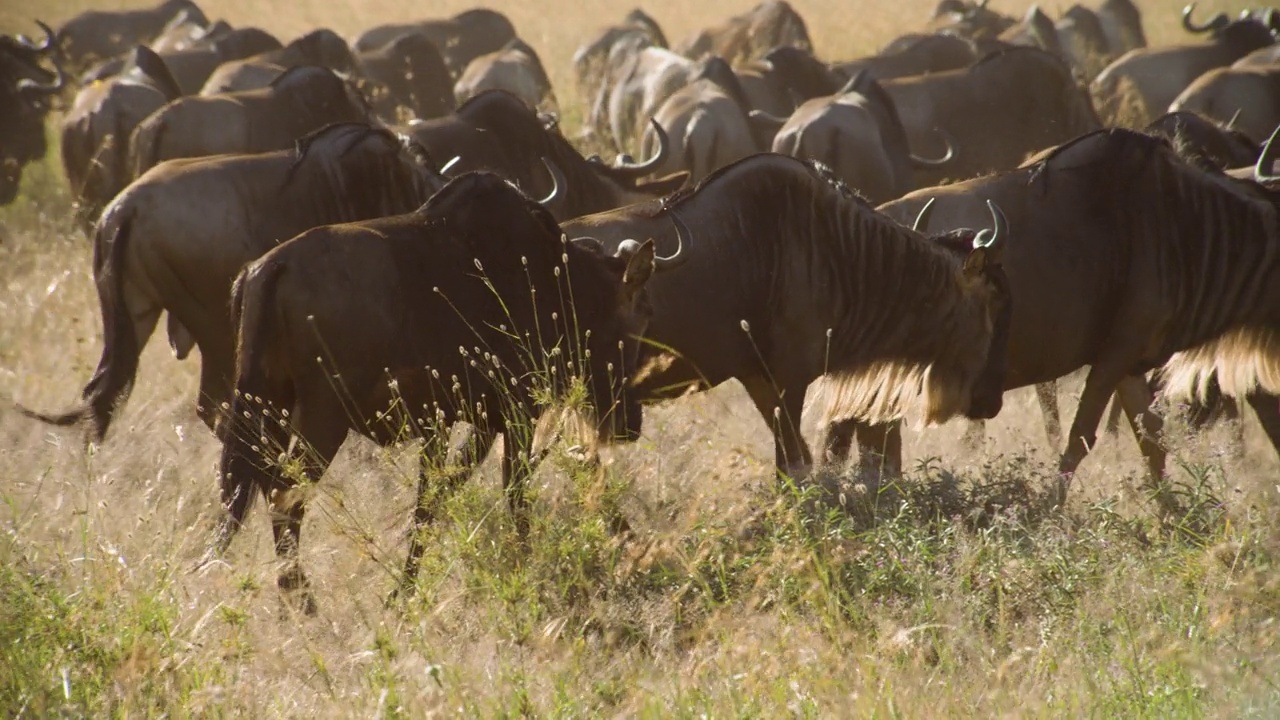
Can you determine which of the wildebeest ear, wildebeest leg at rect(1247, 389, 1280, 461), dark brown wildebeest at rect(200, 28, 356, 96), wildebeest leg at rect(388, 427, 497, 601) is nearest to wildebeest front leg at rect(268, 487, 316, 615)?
wildebeest leg at rect(388, 427, 497, 601)

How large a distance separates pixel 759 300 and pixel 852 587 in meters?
1.45

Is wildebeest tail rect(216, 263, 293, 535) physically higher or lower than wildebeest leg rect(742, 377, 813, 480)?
higher

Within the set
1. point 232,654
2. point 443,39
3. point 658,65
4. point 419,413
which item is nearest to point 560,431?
point 419,413

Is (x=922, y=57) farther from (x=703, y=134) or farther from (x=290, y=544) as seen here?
(x=290, y=544)

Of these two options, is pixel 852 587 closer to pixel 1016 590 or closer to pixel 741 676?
pixel 1016 590

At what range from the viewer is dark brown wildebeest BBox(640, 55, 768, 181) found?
33.6 ft

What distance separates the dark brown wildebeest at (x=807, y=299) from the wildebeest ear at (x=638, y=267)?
0.43 metres

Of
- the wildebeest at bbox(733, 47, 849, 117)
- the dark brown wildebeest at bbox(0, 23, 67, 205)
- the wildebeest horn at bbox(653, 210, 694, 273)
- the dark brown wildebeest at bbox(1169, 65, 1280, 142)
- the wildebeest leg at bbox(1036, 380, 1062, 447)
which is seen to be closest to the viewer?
the wildebeest horn at bbox(653, 210, 694, 273)

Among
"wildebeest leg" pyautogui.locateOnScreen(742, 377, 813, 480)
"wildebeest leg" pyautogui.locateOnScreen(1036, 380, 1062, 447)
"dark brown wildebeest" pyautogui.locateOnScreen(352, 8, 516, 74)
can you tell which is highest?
"wildebeest leg" pyautogui.locateOnScreen(742, 377, 813, 480)

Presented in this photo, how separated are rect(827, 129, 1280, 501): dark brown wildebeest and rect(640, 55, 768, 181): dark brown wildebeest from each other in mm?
4872

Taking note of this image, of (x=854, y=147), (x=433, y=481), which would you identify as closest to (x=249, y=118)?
(x=854, y=147)

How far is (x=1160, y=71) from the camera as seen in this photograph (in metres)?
13.3

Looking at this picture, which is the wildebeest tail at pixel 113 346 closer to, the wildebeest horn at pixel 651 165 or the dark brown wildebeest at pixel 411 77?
the wildebeest horn at pixel 651 165

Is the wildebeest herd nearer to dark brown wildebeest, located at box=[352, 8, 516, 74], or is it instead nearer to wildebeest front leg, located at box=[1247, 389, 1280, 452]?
wildebeest front leg, located at box=[1247, 389, 1280, 452]
